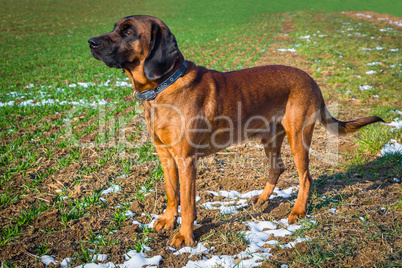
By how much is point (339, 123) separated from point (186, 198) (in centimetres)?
219

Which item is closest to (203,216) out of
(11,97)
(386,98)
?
(386,98)

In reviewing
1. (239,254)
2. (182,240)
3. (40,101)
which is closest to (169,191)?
(182,240)

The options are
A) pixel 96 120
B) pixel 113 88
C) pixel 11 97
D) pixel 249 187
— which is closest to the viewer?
pixel 249 187

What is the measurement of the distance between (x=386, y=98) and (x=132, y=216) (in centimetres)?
678

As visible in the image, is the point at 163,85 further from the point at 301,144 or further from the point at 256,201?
the point at 256,201

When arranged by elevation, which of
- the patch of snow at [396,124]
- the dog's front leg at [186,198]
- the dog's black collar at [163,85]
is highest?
the dog's black collar at [163,85]

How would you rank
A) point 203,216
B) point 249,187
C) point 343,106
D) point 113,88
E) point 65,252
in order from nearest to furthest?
point 65,252, point 203,216, point 249,187, point 343,106, point 113,88

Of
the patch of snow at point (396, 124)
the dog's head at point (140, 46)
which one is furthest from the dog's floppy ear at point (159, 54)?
the patch of snow at point (396, 124)

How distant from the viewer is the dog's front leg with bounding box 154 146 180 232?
3.19 m

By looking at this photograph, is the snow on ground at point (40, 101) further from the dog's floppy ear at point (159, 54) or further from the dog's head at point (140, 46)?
the dog's floppy ear at point (159, 54)

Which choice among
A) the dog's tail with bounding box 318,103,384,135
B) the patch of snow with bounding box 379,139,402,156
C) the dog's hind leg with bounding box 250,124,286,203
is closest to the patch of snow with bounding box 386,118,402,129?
the patch of snow with bounding box 379,139,402,156

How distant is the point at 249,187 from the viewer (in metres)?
4.09

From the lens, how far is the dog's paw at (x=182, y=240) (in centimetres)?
288

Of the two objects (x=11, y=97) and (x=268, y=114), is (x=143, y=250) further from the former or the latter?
(x=11, y=97)
